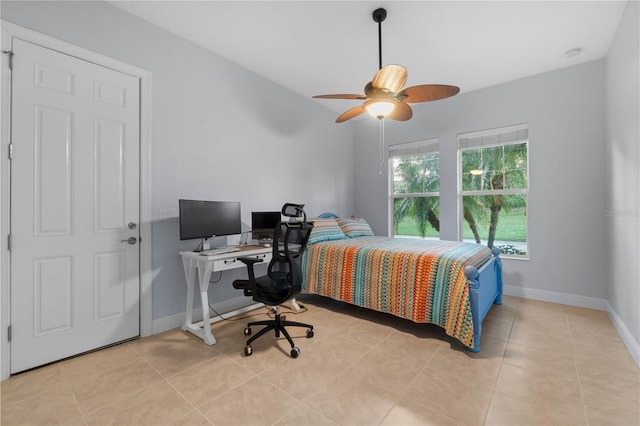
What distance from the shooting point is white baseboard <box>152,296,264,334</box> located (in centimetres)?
265

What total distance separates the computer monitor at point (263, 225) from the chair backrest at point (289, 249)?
938 millimetres

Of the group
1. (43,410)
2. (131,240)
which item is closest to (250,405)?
(43,410)

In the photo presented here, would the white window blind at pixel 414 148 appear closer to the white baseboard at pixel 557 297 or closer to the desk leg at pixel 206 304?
the white baseboard at pixel 557 297

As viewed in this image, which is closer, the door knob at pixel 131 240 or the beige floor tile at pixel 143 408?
the beige floor tile at pixel 143 408

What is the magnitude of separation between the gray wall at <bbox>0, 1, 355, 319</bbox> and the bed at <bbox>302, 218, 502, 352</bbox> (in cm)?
103

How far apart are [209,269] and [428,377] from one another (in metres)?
1.90

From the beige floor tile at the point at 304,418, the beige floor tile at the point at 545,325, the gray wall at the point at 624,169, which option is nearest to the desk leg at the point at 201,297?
the beige floor tile at the point at 304,418

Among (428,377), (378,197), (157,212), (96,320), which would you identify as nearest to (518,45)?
(378,197)

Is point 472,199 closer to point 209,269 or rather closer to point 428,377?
point 428,377

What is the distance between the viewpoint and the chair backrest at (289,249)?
2.25 metres

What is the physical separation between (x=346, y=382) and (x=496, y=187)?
3485 mm

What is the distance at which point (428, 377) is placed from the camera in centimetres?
190

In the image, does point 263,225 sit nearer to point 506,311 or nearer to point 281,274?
point 281,274

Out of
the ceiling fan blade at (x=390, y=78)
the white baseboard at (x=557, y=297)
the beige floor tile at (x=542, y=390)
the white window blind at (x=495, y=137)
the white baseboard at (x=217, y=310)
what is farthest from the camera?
the white window blind at (x=495, y=137)
